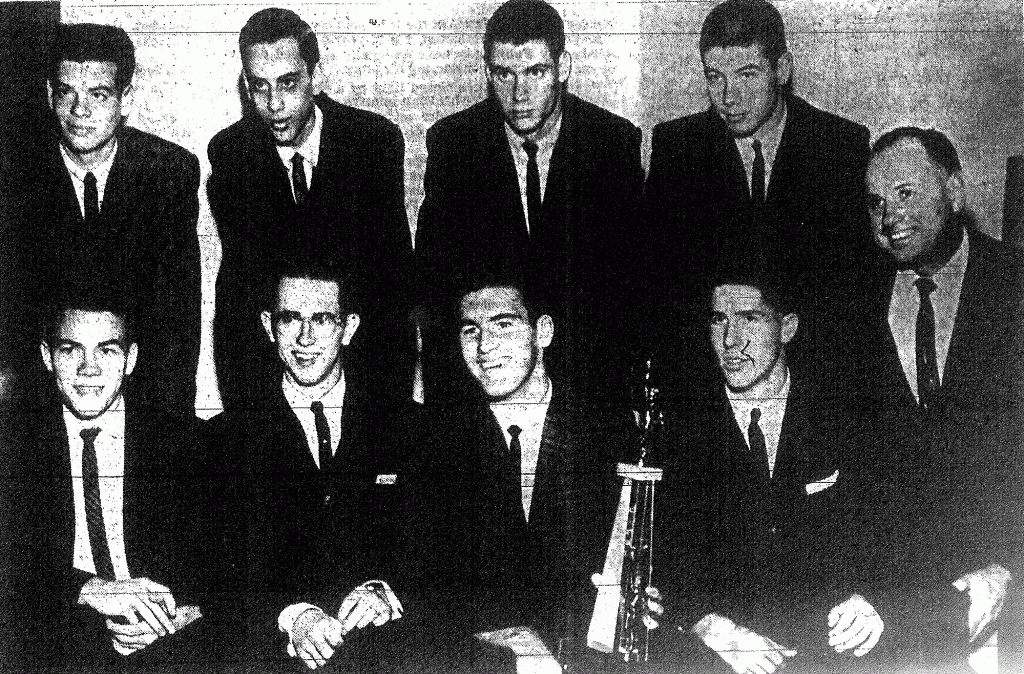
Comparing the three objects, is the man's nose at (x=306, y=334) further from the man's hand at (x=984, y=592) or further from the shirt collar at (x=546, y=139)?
the man's hand at (x=984, y=592)

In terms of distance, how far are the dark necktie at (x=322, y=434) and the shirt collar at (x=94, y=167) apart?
1.01m

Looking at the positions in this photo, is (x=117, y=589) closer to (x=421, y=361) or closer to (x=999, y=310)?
(x=421, y=361)

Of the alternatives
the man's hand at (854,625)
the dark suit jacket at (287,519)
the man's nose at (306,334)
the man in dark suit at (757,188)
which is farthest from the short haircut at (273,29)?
the man's hand at (854,625)

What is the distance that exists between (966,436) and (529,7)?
6.76ft

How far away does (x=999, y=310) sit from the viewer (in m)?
3.74

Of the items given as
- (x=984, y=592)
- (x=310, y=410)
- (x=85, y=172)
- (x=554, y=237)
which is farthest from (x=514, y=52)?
(x=984, y=592)

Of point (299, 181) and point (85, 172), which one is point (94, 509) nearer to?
point (85, 172)

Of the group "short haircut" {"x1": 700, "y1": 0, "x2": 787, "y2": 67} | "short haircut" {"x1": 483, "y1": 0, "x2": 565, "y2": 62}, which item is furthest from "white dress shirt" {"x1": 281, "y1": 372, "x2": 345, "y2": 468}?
"short haircut" {"x1": 700, "y1": 0, "x2": 787, "y2": 67}

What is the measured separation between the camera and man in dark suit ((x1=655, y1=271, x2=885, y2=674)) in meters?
3.63

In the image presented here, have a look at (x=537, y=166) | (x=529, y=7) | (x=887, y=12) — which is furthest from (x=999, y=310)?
(x=529, y=7)

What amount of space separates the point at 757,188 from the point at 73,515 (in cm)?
248

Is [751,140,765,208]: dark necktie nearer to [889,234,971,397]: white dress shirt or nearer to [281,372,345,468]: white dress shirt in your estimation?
[889,234,971,397]: white dress shirt

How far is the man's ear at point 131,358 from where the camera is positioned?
3.56 metres

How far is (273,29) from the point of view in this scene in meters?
3.56
